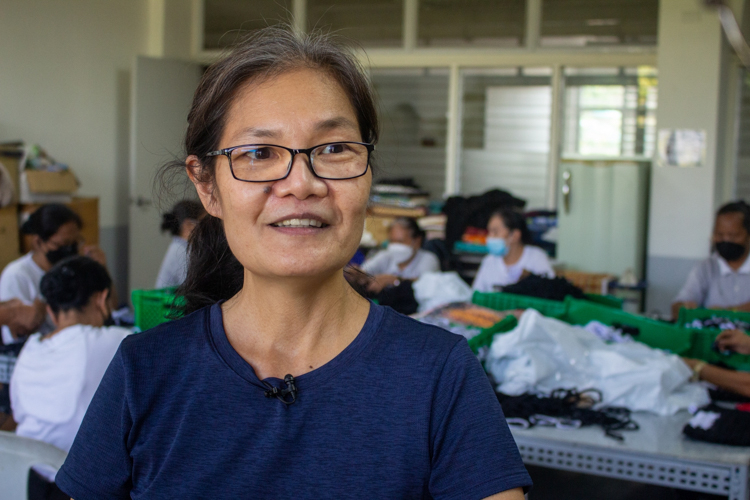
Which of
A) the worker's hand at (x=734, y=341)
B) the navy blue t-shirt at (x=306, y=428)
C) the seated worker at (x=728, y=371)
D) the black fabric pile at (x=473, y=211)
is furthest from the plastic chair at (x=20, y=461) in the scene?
the black fabric pile at (x=473, y=211)

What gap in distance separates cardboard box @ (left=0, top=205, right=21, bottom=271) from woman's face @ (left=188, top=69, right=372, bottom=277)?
4.52m

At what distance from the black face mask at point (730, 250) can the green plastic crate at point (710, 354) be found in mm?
1304

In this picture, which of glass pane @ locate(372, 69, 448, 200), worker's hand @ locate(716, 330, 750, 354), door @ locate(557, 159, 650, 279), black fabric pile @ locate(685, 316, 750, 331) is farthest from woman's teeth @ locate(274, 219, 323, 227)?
glass pane @ locate(372, 69, 448, 200)

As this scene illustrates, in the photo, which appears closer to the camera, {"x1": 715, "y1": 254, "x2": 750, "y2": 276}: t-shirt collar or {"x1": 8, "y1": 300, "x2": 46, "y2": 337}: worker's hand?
{"x1": 8, "y1": 300, "x2": 46, "y2": 337}: worker's hand

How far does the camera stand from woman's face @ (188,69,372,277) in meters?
0.99

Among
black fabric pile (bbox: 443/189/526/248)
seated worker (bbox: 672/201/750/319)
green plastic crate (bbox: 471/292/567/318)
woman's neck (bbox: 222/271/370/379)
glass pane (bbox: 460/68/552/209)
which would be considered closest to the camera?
woman's neck (bbox: 222/271/370/379)

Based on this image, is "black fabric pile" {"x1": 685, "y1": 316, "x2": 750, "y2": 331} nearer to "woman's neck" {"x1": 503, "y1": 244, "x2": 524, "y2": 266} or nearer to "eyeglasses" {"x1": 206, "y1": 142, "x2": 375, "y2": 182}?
"woman's neck" {"x1": 503, "y1": 244, "x2": 524, "y2": 266}

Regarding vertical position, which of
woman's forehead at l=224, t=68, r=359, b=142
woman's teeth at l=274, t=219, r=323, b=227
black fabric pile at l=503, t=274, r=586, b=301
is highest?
woman's forehead at l=224, t=68, r=359, b=142

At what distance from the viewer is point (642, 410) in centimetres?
245

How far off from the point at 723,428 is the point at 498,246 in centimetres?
241

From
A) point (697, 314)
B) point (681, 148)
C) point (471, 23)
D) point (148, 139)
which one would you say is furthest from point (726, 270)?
point (148, 139)

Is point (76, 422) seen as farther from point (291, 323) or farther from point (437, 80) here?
point (437, 80)

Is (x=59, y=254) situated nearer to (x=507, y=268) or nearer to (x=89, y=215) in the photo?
(x=89, y=215)

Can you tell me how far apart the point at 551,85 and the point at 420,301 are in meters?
3.60
